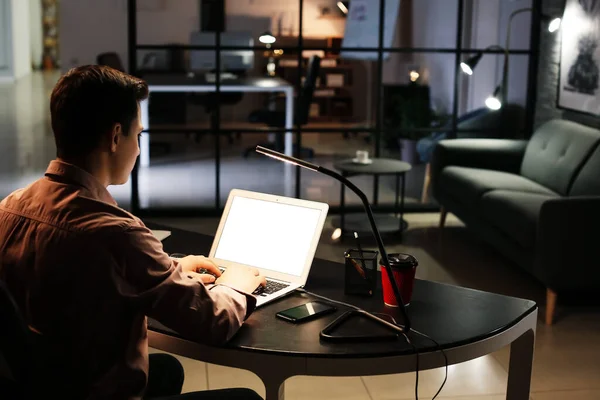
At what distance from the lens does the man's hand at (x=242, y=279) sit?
6.35 feet

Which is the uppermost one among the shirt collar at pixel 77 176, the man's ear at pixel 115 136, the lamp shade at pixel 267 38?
the lamp shade at pixel 267 38

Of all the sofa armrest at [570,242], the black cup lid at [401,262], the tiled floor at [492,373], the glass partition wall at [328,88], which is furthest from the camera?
the glass partition wall at [328,88]

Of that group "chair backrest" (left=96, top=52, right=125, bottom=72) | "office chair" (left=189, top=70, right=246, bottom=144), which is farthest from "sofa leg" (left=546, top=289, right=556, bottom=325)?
"chair backrest" (left=96, top=52, right=125, bottom=72)

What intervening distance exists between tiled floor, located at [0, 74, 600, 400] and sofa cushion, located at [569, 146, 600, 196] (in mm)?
592

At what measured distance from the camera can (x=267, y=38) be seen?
5.91 meters

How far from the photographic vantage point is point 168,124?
20.4ft

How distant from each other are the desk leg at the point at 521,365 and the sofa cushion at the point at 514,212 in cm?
212

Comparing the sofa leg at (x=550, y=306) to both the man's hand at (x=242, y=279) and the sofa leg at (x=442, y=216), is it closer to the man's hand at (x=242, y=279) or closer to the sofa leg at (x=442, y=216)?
the sofa leg at (x=442, y=216)

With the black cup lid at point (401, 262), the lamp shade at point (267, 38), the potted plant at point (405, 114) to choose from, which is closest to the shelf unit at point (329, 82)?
the lamp shade at point (267, 38)

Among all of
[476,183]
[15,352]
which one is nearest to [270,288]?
[15,352]

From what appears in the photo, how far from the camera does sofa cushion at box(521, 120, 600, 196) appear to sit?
4902 millimetres

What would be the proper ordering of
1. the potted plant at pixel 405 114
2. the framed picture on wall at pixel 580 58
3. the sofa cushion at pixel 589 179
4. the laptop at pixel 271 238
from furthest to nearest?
the potted plant at pixel 405 114, the framed picture on wall at pixel 580 58, the sofa cushion at pixel 589 179, the laptop at pixel 271 238

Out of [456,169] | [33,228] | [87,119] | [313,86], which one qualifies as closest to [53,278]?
[33,228]

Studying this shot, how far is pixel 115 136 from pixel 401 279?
0.77 metres
